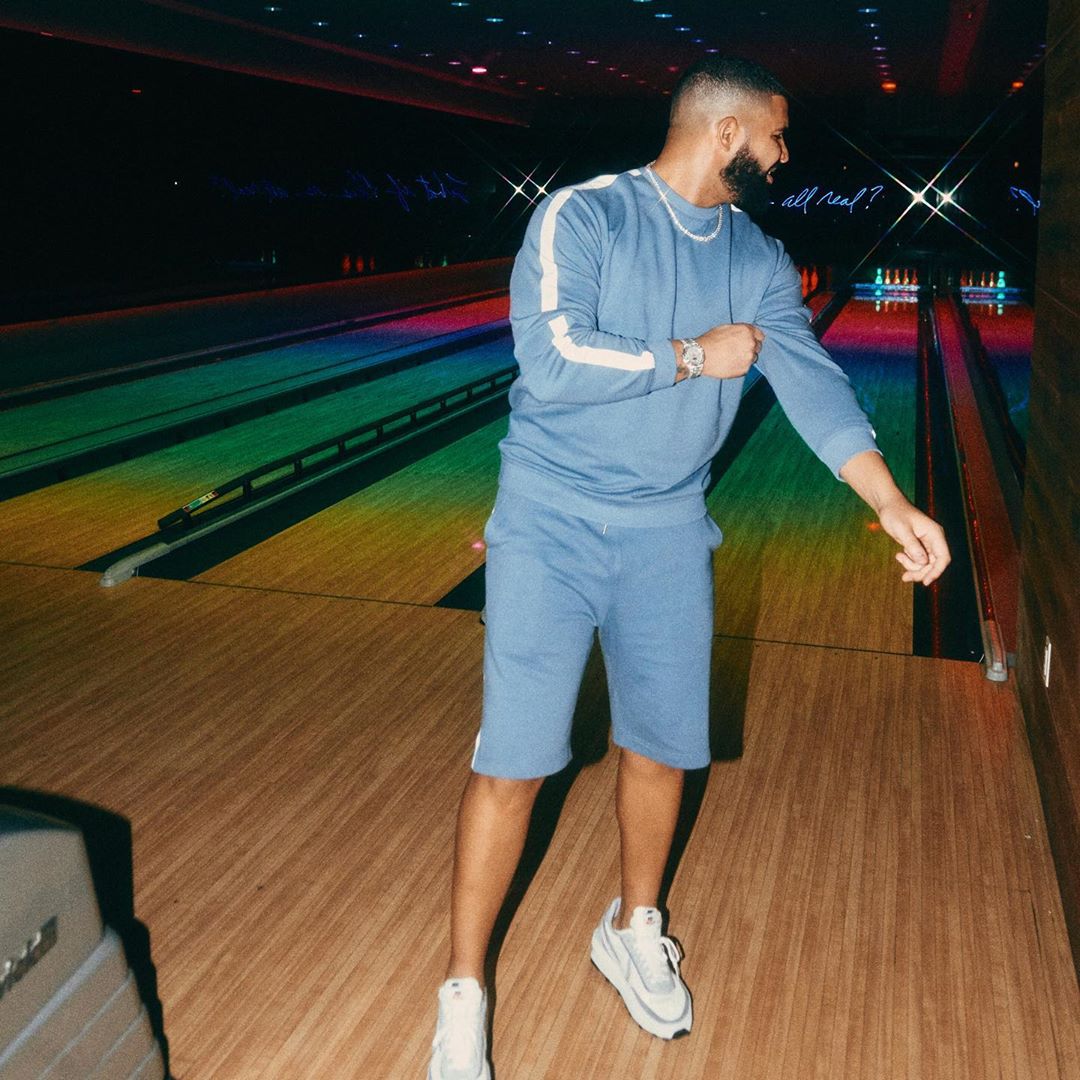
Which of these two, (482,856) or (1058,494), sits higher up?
(1058,494)

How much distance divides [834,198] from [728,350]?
1724 cm

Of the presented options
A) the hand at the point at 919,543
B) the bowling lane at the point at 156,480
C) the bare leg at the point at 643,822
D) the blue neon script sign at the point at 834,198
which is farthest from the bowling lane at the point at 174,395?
the blue neon script sign at the point at 834,198

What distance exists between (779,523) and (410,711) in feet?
7.42

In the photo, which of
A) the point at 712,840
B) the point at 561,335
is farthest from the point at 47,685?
the point at 561,335

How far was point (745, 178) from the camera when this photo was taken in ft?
4.65

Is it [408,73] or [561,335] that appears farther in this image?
[408,73]

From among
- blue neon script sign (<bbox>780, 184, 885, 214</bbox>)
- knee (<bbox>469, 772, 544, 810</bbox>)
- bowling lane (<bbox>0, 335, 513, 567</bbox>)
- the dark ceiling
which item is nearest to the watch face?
knee (<bbox>469, 772, 544, 810</bbox>)

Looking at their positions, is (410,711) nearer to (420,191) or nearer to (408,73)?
(408,73)

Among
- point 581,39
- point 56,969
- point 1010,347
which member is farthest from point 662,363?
point 581,39

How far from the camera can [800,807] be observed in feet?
7.32

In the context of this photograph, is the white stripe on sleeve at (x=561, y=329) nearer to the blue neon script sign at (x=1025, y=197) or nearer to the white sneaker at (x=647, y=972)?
the white sneaker at (x=647, y=972)

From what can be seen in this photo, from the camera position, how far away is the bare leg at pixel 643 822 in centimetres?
164

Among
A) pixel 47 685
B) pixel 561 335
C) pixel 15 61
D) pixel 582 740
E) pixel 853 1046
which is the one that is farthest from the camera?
pixel 15 61

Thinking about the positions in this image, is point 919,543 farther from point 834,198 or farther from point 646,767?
point 834,198
